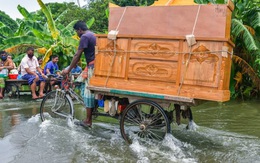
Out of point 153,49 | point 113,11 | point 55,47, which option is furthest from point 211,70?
point 55,47

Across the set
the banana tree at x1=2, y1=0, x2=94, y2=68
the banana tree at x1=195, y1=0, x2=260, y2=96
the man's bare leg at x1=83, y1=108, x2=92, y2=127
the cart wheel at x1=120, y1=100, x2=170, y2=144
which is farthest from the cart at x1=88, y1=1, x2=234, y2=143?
the banana tree at x1=2, y1=0, x2=94, y2=68

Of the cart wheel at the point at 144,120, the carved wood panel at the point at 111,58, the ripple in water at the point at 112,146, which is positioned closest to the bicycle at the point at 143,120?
the cart wheel at the point at 144,120

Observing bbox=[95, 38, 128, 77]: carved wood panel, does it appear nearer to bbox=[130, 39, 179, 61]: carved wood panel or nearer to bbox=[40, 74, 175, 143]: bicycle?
bbox=[130, 39, 179, 61]: carved wood panel

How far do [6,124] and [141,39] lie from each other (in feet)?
12.1

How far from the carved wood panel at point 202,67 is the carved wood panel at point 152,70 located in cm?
20

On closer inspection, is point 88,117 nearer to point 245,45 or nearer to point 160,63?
point 160,63

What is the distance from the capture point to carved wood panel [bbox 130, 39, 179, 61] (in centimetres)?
474

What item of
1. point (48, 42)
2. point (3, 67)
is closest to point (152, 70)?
point (3, 67)

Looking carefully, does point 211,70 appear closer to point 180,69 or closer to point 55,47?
point 180,69

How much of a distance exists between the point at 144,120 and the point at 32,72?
591 centimetres

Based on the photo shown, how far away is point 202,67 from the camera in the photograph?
4547 millimetres

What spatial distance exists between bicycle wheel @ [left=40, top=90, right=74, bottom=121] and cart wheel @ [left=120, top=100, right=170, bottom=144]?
148 centimetres

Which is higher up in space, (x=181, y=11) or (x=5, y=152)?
(x=181, y=11)

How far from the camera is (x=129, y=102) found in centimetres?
532
